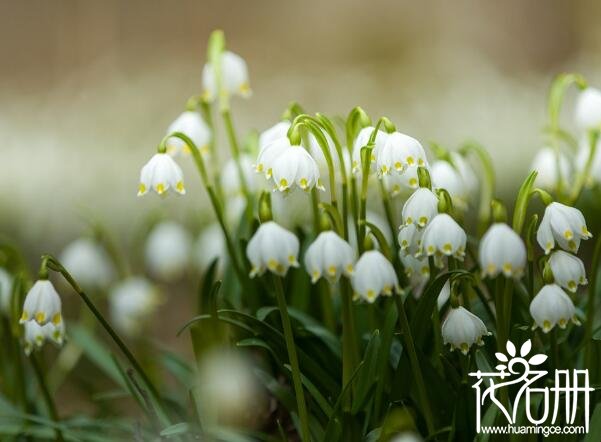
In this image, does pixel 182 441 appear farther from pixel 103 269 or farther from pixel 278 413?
pixel 103 269

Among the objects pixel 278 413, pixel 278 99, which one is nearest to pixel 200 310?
pixel 278 413

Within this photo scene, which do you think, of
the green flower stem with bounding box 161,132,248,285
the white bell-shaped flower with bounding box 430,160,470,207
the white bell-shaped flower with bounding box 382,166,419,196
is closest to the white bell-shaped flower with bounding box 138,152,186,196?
the green flower stem with bounding box 161,132,248,285

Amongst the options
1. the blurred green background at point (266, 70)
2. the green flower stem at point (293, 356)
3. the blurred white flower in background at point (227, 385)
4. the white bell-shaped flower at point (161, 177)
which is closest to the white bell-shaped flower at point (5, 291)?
the blurred white flower in background at point (227, 385)

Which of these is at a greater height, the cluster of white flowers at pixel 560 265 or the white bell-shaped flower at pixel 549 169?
the white bell-shaped flower at pixel 549 169

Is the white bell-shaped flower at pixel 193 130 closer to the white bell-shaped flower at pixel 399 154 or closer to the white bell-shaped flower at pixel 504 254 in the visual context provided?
the white bell-shaped flower at pixel 399 154

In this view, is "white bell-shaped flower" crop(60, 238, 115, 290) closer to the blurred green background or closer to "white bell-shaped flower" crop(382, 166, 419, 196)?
"white bell-shaped flower" crop(382, 166, 419, 196)

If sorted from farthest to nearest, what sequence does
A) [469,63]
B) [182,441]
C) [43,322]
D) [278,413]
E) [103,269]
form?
1. [469,63]
2. [103,269]
3. [278,413]
4. [182,441]
5. [43,322]
